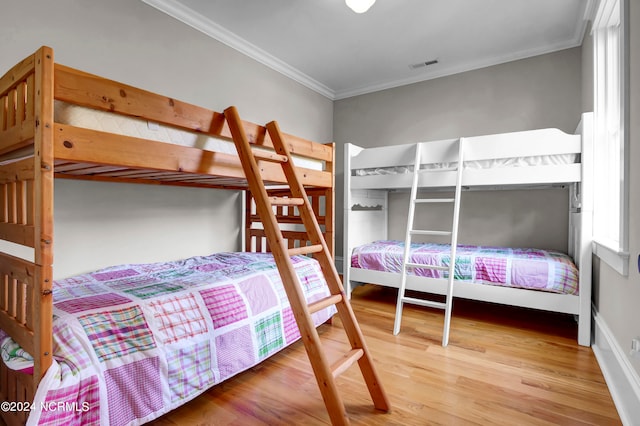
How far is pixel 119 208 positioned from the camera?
2322 mm

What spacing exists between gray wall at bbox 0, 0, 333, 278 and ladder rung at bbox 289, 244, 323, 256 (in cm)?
149

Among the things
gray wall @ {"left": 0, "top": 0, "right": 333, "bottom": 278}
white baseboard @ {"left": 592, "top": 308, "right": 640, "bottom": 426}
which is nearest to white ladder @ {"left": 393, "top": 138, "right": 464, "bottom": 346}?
white baseboard @ {"left": 592, "top": 308, "right": 640, "bottom": 426}

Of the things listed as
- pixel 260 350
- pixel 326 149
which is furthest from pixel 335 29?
pixel 260 350

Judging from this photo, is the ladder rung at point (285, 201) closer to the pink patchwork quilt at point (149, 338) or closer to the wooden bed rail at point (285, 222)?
the pink patchwork quilt at point (149, 338)

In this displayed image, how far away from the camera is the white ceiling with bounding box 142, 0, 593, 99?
2535mm

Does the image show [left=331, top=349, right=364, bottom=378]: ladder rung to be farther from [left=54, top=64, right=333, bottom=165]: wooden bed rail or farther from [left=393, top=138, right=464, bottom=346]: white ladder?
[left=54, top=64, right=333, bottom=165]: wooden bed rail

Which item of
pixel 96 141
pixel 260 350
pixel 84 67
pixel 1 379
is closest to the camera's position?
pixel 96 141

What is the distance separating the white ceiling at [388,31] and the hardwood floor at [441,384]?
251cm

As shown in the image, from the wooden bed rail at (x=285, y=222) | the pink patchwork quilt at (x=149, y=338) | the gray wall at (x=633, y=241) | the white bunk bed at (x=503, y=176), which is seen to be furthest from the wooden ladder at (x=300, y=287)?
the white bunk bed at (x=503, y=176)

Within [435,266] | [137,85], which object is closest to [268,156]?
[137,85]

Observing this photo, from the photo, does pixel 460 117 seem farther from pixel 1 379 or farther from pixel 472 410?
pixel 1 379

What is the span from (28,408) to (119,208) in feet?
4.65

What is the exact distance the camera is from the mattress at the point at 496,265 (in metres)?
2.32

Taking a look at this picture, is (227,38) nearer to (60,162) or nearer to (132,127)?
(132,127)
